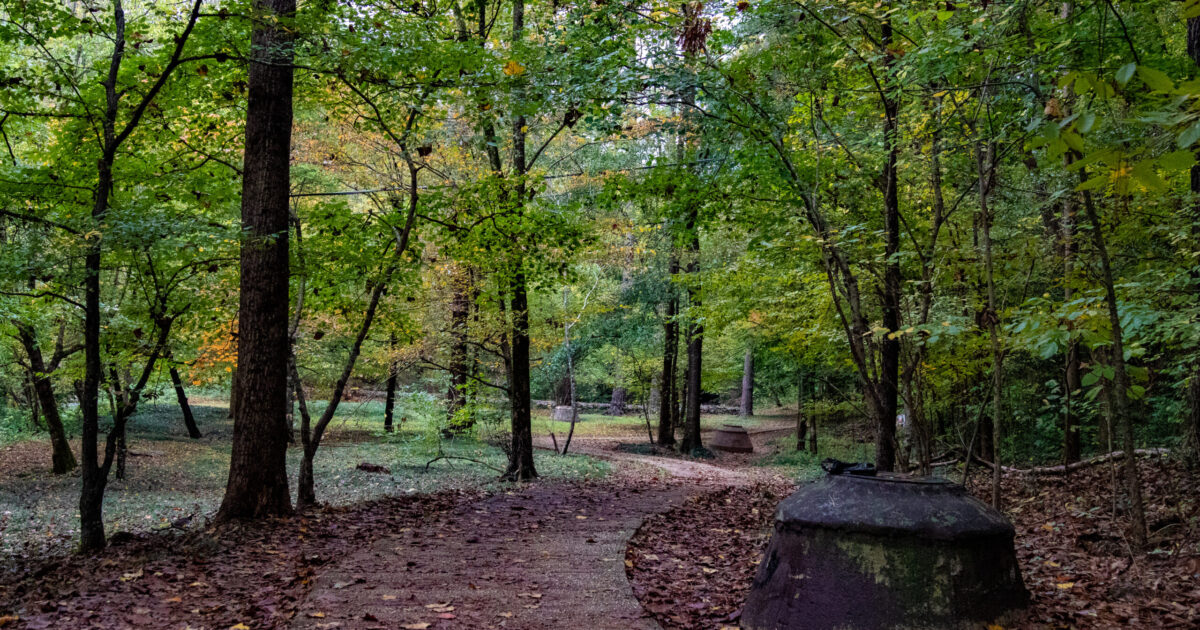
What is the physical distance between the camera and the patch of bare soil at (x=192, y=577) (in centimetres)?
438

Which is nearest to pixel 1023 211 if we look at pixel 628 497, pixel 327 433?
pixel 628 497

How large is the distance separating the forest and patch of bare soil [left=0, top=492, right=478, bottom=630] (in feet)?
0.15

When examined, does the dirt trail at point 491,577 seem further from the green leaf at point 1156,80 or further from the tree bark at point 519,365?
the green leaf at point 1156,80

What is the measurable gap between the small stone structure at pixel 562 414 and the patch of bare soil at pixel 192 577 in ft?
73.5

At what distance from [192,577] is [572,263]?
22.3 ft

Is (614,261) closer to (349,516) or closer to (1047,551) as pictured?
(349,516)

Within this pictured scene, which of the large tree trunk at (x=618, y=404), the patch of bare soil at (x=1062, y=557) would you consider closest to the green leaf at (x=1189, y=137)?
the patch of bare soil at (x=1062, y=557)

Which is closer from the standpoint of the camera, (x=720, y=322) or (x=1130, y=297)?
(x=1130, y=297)

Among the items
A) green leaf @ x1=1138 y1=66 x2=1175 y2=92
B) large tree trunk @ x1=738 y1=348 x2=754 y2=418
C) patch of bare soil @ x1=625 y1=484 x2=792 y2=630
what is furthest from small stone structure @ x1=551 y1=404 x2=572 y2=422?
green leaf @ x1=1138 y1=66 x2=1175 y2=92

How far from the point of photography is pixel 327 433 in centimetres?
2203

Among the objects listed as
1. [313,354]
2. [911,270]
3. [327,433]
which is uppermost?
[911,270]

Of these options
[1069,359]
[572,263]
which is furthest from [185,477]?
[1069,359]

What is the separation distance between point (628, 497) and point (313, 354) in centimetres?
1019

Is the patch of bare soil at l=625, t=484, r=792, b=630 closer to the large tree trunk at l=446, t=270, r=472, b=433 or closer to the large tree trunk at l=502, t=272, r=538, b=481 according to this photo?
the large tree trunk at l=502, t=272, r=538, b=481
